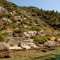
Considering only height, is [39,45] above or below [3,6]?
below

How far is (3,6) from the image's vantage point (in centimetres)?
8525

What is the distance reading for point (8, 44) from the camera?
49875 mm

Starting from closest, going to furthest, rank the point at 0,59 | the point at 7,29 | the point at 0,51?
the point at 0,59 < the point at 0,51 < the point at 7,29

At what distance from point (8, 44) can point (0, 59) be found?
29.6ft

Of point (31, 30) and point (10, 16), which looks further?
point (10, 16)

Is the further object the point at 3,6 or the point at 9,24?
the point at 3,6

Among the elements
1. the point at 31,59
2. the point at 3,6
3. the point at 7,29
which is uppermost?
the point at 3,6

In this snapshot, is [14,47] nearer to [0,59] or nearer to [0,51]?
[0,51]

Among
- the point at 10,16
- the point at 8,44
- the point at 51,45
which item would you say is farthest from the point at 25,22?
the point at 8,44

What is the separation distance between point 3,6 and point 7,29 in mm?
19093

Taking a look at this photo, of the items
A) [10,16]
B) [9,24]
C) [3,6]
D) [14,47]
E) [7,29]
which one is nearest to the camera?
[14,47]

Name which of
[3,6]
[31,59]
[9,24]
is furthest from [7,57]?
[3,6]

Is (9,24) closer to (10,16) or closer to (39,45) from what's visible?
(10,16)

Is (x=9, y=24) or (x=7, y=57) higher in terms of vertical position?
(x=9, y=24)
